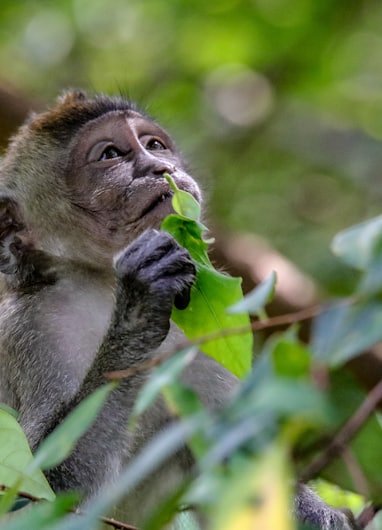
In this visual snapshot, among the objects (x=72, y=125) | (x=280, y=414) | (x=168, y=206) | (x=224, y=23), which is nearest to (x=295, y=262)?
(x=224, y=23)

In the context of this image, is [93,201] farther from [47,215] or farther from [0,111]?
[0,111]

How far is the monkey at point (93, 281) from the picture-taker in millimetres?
3715

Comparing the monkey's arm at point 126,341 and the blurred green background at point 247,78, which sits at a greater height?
the monkey's arm at point 126,341

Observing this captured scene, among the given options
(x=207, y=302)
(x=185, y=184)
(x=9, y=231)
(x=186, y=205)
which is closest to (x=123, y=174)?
(x=185, y=184)

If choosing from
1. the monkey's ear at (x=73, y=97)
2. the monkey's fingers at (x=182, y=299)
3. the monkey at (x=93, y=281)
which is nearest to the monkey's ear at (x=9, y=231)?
the monkey at (x=93, y=281)

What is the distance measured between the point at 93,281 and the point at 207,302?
64.3 inches

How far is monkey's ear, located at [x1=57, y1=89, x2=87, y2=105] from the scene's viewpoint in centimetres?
531

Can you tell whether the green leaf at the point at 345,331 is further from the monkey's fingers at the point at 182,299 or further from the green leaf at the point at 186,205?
Result: the monkey's fingers at the point at 182,299

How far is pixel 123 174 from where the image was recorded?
15.4 feet

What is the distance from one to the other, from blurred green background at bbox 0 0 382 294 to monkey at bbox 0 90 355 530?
4.75m

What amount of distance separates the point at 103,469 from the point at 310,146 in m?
6.98

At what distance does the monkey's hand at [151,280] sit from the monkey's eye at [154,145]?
1.46m

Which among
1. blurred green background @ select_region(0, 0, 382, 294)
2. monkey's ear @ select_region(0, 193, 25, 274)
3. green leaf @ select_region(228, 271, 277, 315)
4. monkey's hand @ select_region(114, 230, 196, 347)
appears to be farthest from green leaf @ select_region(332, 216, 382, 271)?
blurred green background @ select_region(0, 0, 382, 294)

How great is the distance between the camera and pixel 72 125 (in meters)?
5.21
